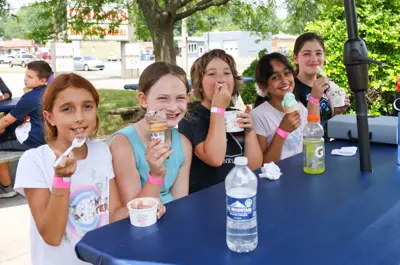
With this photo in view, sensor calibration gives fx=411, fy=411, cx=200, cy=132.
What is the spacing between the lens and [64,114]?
1776mm

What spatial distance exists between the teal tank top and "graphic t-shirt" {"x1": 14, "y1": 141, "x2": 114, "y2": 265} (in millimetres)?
135

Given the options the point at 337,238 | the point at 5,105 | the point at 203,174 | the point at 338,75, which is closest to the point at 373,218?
the point at 337,238

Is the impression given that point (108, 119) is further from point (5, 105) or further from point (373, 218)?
point (373, 218)

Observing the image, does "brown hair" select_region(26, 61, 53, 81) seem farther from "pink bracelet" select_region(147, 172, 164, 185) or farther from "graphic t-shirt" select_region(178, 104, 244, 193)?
"pink bracelet" select_region(147, 172, 164, 185)

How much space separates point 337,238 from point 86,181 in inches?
40.4

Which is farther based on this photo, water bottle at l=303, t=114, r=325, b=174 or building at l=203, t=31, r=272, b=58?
building at l=203, t=31, r=272, b=58

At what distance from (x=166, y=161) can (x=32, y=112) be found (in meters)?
3.20

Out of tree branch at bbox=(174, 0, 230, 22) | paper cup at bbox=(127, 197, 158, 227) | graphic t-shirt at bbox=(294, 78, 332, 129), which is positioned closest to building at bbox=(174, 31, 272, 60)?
tree branch at bbox=(174, 0, 230, 22)

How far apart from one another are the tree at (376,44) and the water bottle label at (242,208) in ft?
22.0

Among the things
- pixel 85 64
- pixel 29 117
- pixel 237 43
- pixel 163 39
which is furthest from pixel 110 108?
pixel 237 43

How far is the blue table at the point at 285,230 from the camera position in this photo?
115 cm

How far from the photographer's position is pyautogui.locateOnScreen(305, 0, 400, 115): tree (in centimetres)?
729

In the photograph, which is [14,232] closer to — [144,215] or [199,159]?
[199,159]

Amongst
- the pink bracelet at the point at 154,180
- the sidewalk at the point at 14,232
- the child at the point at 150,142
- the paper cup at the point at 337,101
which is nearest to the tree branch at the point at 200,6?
the sidewalk at the point at 14,232
